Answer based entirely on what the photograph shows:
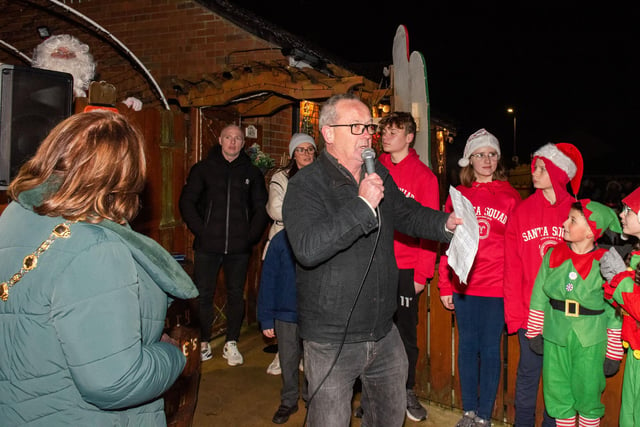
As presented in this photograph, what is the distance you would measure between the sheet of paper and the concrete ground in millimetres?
2121

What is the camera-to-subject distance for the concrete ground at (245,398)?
398 cm

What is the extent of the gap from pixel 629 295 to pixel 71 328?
8.89 ft

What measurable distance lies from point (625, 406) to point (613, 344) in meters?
0.36

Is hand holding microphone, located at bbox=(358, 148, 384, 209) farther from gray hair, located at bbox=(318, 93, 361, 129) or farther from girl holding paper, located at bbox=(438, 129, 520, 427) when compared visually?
girl holding paper, located at bbox=(438, 129, 520, 427)

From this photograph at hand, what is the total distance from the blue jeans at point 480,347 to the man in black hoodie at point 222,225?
239 cm

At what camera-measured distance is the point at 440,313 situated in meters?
4.17

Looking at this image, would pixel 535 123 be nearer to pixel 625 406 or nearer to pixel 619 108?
pixel 619 108

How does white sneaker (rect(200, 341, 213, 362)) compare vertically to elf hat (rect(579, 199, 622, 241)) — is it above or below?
below

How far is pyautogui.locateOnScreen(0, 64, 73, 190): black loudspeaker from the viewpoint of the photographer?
2.64 metres

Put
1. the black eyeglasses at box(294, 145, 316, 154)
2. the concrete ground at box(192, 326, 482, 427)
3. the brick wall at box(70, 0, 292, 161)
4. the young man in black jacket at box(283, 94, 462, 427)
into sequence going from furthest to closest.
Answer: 1. the brick wall at box(70, 0, 292, 161)
2. the black eyeglasses at box(294, 145, 316, 154)
3. the concrete ground at box(192, 326, 482, 427)
4. the young man in black jacket at box(283, 94, 462, 427)

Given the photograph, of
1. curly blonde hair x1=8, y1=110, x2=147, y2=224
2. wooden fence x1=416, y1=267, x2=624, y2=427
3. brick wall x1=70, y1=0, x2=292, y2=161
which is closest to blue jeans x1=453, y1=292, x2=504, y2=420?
wooden fence x1=416, y1=267, x2=624, y2=427

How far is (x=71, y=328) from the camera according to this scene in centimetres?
136

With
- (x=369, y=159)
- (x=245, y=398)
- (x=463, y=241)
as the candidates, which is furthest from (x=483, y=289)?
(x=245, y=398)

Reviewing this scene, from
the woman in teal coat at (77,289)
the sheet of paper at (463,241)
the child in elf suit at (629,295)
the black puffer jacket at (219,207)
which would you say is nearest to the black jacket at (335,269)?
the sheet of paper at (463,241)
